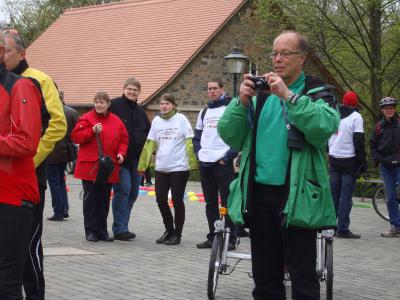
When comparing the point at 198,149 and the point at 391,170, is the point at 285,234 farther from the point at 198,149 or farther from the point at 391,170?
the point at 391,170

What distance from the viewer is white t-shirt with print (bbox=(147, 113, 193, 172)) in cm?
1093

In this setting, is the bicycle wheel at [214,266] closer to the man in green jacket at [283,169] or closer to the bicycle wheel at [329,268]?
the bicycle wheel at [329,268]

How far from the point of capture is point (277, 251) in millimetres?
5125

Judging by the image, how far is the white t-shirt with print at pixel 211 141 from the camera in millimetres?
10312

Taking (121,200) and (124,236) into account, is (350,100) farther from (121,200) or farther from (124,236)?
(124,236)

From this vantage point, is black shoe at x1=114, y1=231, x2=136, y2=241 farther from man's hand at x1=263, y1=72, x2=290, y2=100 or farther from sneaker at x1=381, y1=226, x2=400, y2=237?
man's hand at x1=263, y1=72, x2=290, y2=100

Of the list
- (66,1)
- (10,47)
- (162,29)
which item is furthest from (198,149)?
(66,1)

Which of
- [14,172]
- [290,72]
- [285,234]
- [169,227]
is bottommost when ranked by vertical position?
[169,227]

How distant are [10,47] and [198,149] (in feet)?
16.2

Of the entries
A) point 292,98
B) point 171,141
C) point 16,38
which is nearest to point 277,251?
point 292,98

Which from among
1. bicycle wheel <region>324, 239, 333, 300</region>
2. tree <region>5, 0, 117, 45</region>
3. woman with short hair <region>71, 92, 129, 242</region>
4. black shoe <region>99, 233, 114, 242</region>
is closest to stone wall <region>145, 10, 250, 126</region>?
woman with short hair <region>71, 92, 129, 242</region>

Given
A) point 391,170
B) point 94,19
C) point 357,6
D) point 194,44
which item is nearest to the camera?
point 391,170

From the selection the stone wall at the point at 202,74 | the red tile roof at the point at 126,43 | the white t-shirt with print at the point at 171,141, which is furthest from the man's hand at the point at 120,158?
the stone wall at the point at 202,74

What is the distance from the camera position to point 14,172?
4887mm
